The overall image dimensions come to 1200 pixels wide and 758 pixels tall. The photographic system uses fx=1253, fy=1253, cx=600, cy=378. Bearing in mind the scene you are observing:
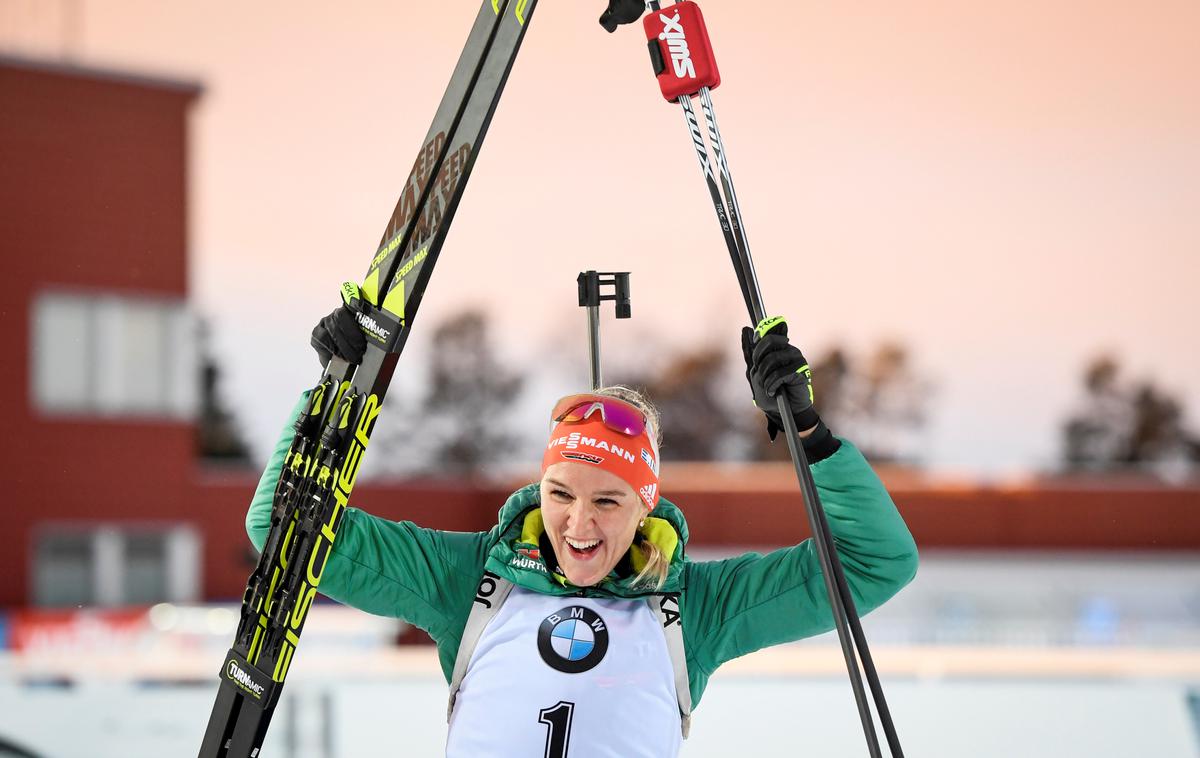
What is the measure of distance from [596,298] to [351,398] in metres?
0.48

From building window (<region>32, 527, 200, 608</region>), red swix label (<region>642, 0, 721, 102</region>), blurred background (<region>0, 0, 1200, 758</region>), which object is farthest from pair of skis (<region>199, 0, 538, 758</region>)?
building window (<region>32, 527, 200, 608</region>)

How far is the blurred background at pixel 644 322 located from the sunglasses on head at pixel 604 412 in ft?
6.54

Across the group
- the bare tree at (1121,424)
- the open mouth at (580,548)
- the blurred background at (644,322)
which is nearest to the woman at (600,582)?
the open mouth at (580,548)

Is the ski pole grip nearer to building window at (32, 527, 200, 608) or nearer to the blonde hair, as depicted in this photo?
the blonde hair

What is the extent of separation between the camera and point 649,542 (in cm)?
204

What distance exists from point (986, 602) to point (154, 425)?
9.56 m

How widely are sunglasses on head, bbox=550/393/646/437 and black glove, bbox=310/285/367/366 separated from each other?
35 centimetres

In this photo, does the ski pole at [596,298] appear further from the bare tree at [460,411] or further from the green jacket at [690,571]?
the bare tree at [460,411]

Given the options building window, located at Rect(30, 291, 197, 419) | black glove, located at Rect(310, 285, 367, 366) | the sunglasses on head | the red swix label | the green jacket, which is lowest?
the green jacket

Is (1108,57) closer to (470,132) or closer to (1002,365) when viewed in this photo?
(1002,365)

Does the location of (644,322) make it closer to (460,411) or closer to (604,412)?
(460,411)

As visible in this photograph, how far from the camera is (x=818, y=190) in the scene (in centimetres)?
2327

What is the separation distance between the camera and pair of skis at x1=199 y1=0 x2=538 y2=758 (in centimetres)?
215

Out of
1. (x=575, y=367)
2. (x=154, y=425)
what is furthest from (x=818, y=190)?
(x=154, y=425)
